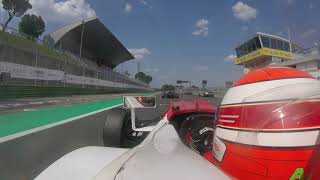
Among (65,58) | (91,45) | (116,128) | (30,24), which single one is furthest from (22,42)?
(116,128)

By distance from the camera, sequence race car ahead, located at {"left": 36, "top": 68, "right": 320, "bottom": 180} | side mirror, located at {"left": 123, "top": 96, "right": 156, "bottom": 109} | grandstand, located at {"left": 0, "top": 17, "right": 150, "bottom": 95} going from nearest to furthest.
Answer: race car ahead, located at {"left": 36, "top": 68, "right": 320, "bottom": 180}
side mirror, located at {"left": 123, "top": 96, "right": 156, "bottom": 109}
grandstand, located at {"left": 0, "top": 17, "right": 150, "bottom": 95}

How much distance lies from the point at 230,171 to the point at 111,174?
2.68 ft

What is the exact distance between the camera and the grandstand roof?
236 feet

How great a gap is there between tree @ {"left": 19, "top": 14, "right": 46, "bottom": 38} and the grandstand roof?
13029 millimetres

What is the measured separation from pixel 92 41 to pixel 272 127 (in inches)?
3293

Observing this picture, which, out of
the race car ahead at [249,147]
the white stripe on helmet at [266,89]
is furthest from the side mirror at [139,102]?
the white stripe on helmet at [266,89]

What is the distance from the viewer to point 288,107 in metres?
2.03

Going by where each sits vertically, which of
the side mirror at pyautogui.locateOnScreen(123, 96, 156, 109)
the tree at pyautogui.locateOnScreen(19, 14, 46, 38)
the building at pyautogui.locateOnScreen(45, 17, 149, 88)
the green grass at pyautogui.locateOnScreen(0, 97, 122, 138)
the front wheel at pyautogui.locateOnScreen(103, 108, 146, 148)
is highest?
the tree at pyautogui.locateOnScreen(19, 14, 46, 38)

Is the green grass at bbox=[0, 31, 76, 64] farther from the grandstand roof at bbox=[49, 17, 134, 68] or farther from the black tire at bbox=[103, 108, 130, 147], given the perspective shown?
the black tire at bbox=[103, 108, 130, 147]

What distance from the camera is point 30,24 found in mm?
89000

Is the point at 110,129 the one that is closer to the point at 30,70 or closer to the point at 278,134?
the point at 278,134

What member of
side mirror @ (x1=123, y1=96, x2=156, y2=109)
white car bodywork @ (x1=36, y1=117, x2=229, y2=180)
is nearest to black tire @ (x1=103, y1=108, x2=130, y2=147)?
side mirror @ (x1=123, y1=96, x2=156, y2=109)

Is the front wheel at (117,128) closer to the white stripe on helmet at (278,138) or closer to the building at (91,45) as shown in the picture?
the white stripe on helmet at (278,138)

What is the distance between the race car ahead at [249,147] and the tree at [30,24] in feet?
300
